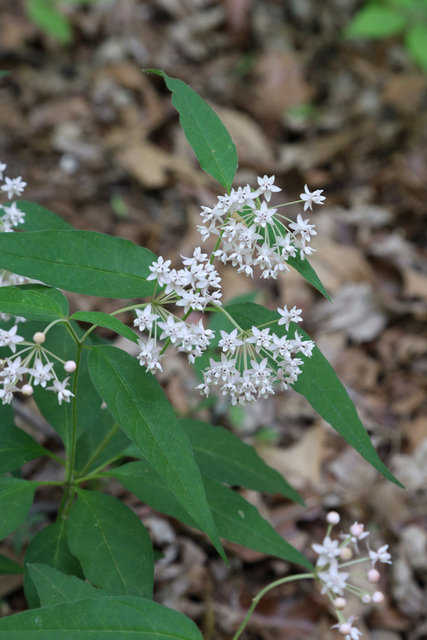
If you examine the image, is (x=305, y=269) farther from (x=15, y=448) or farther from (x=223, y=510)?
(x=15, y=448)

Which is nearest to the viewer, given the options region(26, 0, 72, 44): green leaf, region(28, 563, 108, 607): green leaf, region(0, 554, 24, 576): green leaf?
region(28, 563, 108, 607): green leaf

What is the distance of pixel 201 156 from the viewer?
2.25m

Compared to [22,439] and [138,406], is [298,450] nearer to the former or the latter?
[22,439]

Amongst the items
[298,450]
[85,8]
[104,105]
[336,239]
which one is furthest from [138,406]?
[85,8]

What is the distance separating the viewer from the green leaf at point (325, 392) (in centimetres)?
214

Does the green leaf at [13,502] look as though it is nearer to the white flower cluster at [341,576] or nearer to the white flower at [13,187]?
the white flower cluster at [341,576]

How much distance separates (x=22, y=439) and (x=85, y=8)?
24.2ft

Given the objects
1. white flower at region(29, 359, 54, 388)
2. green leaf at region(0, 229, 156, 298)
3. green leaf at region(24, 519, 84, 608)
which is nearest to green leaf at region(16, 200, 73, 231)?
green leaf at region(0, 229, 156, 298)

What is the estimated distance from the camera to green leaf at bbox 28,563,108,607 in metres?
2.01

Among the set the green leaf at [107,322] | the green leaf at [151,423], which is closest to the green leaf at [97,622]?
the green leaf at [151,423]

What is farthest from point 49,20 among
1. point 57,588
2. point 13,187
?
point 57,588

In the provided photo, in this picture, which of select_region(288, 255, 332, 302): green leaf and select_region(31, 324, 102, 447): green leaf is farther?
select_region(31, 324, 102, 447): green leaf

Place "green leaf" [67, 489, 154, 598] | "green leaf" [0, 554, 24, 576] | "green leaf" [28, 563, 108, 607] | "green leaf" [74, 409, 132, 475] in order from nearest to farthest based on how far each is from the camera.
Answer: "green leaf" [28, 563, 108, 607] < "green leaf" [67, 489, 154, 598] < "green leaf" [0, 554, 24, 576] < "green leaf" [74, 409, 132, 475]

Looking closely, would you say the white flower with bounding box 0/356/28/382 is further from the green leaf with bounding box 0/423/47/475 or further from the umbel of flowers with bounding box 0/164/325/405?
the green leaf with bounding box 0/423/47/475
